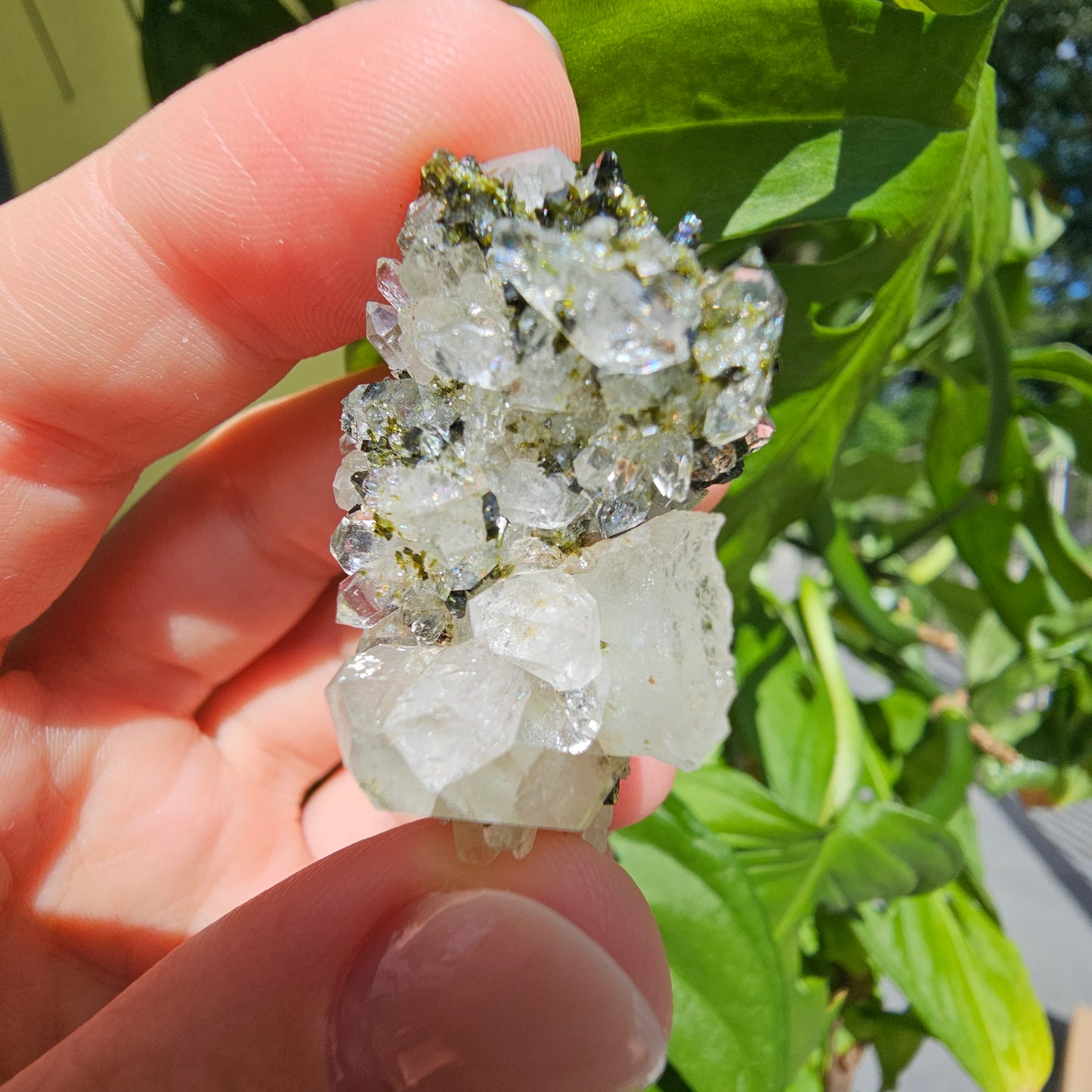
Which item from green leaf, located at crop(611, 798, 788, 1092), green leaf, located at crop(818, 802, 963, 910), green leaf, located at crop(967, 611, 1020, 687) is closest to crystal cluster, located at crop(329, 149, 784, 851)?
green leaf, located at crop(611, 798, 788, 1092)

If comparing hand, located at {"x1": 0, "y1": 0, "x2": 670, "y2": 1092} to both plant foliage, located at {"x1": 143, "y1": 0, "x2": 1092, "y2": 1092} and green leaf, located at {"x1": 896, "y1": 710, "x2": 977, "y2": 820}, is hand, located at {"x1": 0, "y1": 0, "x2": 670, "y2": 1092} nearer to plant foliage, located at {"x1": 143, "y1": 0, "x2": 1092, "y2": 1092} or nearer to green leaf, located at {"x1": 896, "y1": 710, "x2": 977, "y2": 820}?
plant foliage, located at {"x1": 143, "y1": 0, "x2": 1092, "y2": 1092}

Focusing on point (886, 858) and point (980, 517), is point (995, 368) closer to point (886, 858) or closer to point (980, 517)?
point (980, 517)

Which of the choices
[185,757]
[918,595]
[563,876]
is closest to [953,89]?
[563,876]

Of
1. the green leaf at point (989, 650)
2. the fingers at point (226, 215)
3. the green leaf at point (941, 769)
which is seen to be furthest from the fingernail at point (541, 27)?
the green leaf at point (989, 650)

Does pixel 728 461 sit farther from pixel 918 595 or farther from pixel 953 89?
pixel 918 595

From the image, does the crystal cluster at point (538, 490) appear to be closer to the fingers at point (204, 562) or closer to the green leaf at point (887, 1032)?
the fingers at point (204, 562)

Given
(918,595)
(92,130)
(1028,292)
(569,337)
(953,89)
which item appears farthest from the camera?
(918,595)
